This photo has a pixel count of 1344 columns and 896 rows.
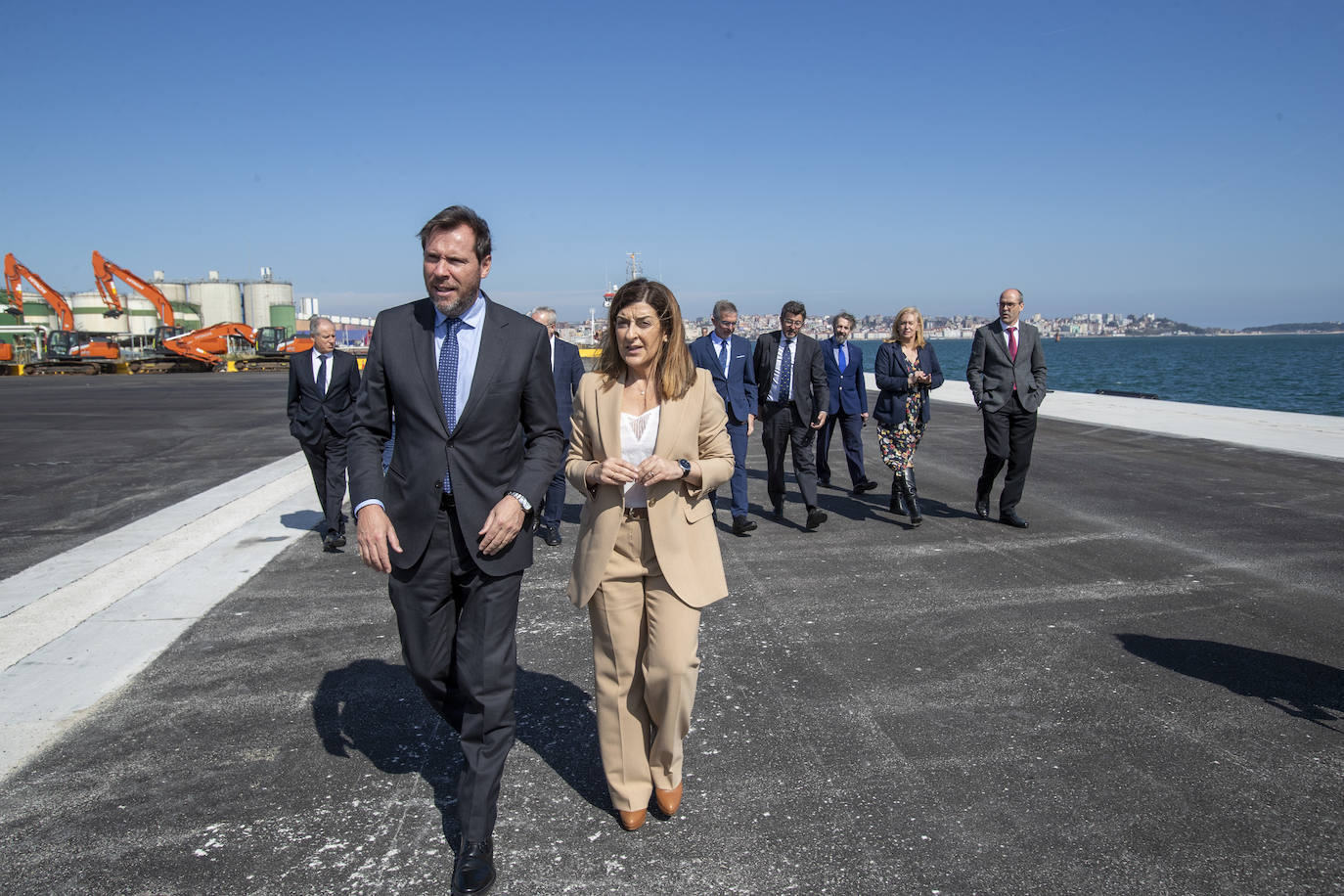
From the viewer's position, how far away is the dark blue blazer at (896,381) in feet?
27.0

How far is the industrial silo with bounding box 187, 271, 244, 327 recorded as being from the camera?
88.7 m

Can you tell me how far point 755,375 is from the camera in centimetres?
820

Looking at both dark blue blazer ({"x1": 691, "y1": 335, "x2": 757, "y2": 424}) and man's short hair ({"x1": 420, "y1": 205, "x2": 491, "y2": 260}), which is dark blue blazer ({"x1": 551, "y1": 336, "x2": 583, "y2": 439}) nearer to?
dark blue blazer ({"x1": 691, "y1": 335, "x2": 757, "y2": 424})

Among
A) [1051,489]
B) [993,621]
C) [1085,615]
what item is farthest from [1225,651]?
[1051,489]

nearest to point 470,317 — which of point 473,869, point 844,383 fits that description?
point 473,869

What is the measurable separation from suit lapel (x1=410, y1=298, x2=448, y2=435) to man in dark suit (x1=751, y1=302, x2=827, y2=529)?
17.1ft

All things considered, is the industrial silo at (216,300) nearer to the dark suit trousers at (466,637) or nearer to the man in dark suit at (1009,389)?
the man in dark suit at (1009,389)

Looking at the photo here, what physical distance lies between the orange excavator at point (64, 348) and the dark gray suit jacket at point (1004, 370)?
1906 inches

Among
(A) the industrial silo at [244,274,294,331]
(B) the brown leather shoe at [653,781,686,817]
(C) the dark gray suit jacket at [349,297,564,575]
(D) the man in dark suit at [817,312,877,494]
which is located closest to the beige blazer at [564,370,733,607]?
(C) the dark gray suit jacket at [349,297,564,575]

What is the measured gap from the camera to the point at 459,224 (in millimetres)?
2838

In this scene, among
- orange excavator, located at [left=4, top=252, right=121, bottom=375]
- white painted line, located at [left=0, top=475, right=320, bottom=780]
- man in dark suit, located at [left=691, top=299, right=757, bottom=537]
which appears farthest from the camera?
orange excavator, located at [left=4, top=252, right=121, bottom=375]

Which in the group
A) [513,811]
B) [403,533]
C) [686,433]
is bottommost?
[513,811]

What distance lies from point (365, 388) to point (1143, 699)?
12.3 feet

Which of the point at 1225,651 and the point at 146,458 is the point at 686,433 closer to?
the point at 1225,651
